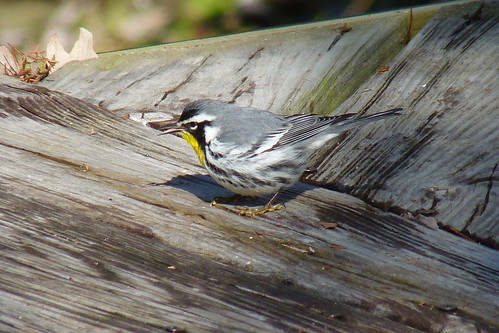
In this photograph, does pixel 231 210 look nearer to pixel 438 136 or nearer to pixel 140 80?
pixel 438 136

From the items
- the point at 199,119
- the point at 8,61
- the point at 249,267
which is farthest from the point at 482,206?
the point at 8,61

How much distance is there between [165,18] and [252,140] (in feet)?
21.2

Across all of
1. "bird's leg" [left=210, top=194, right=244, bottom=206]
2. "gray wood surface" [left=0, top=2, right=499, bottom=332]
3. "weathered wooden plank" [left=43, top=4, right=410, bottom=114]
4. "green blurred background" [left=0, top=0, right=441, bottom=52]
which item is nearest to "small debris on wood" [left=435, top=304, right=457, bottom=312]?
"gray wood surface" [left=0, top=2, right=499, bottom=332]

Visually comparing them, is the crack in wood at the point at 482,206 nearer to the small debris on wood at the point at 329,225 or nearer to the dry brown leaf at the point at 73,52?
the small debris on wood at the point at 329,225

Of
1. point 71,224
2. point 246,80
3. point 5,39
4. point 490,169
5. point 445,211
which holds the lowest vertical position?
point 71,224

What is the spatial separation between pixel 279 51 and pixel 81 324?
259cm

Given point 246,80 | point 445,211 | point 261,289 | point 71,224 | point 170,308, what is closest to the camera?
point 170,308

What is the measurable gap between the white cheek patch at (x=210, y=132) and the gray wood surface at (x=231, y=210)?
0.21 m

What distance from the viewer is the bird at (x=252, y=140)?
372cm

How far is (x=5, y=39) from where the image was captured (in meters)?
10.4

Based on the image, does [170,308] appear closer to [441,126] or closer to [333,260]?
[333,260]

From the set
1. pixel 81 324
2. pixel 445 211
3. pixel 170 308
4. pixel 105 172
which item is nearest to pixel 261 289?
pixel 170 308

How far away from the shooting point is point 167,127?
3.72m

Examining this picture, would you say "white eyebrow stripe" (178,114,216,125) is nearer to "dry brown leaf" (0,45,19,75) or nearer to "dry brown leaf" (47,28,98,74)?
"dry brown leaf" (47,28,98,74)
